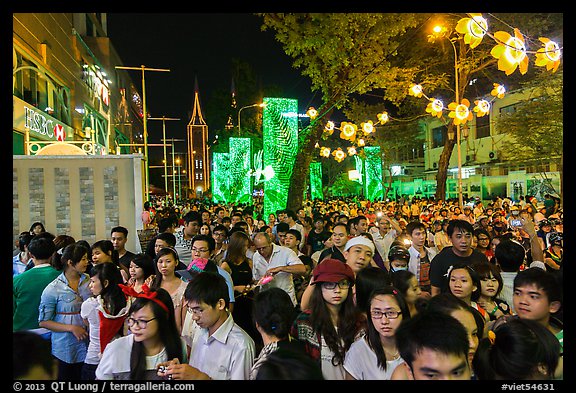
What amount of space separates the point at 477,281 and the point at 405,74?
1407cm

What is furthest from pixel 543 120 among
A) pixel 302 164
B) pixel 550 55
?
pixel 550 55

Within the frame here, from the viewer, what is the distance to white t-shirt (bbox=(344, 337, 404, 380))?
3.00m

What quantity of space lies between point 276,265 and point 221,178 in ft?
73.7

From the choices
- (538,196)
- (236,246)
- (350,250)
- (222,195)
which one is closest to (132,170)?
(236,246)

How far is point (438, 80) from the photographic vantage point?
19.2m

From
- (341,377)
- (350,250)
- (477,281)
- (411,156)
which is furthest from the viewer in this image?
(411,156)

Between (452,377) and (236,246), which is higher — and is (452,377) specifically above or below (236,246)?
below

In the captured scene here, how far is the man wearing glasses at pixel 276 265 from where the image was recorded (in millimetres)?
5562

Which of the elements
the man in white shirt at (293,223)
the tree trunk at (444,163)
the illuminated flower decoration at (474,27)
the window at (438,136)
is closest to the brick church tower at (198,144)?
the window at (438,136)

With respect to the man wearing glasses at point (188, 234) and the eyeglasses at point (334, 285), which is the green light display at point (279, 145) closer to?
the man wearing glasses at point (188, 234)

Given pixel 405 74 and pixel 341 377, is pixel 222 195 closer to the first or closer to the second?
pixel 405 74

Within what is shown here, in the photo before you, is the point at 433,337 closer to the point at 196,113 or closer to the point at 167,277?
the point at 167,277

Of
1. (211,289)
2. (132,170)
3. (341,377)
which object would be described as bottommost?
(341,377)
